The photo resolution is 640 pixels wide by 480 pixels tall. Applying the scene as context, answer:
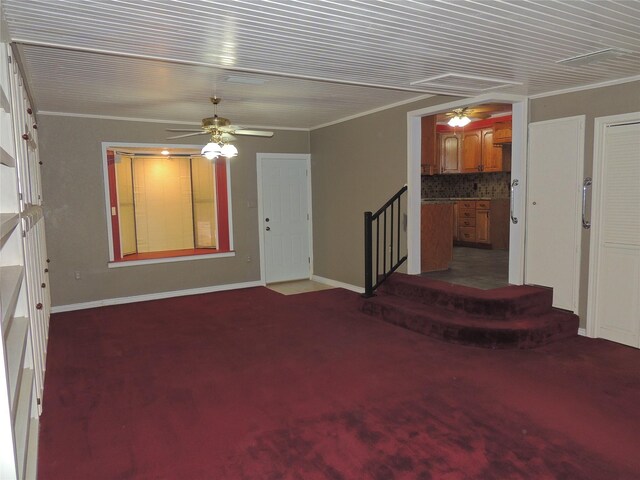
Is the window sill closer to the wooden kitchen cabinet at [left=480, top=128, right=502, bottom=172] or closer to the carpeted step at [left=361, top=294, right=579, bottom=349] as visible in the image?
the carpeted step at [left=361, top=294, right=579, bottom=349]

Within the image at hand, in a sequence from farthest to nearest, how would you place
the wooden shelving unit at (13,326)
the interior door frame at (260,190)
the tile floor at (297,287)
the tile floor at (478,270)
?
the interior door frame at (260,190), the tile floor at (297,287), the tile floor at (478,270), the wooden shelving unit at (13,326)

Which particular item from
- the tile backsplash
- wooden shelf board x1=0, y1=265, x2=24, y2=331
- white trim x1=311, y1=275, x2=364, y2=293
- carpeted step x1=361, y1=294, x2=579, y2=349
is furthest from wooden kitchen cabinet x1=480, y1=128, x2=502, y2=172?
wooden shelf board x1=0, y1=265, x2=24, y2=331

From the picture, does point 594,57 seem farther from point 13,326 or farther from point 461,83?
point 13,326

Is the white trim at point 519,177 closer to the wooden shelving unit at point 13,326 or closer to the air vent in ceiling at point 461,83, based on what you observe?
the air vent in ceiling at point 461,83

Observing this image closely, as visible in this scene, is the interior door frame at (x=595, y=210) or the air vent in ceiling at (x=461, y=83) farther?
the interior door frame at (x=595, y=210)

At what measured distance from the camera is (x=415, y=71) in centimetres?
365

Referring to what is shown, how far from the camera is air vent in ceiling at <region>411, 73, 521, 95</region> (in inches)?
151

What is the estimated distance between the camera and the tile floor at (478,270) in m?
5.14

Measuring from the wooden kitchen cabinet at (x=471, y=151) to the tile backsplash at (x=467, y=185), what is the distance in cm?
41

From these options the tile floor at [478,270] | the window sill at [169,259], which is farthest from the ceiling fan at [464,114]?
the window sill at [169,259]

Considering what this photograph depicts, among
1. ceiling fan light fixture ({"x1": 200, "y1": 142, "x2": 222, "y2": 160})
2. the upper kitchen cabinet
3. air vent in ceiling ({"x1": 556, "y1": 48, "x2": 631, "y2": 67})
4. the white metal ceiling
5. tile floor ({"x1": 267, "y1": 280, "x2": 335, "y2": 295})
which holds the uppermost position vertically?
the upper kitchen cabinet

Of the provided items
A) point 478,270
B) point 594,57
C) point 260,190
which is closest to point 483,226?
point 478,270

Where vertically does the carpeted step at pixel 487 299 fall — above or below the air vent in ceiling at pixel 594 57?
below

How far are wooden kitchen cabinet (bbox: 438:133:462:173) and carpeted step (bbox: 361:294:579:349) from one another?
5123 mm
